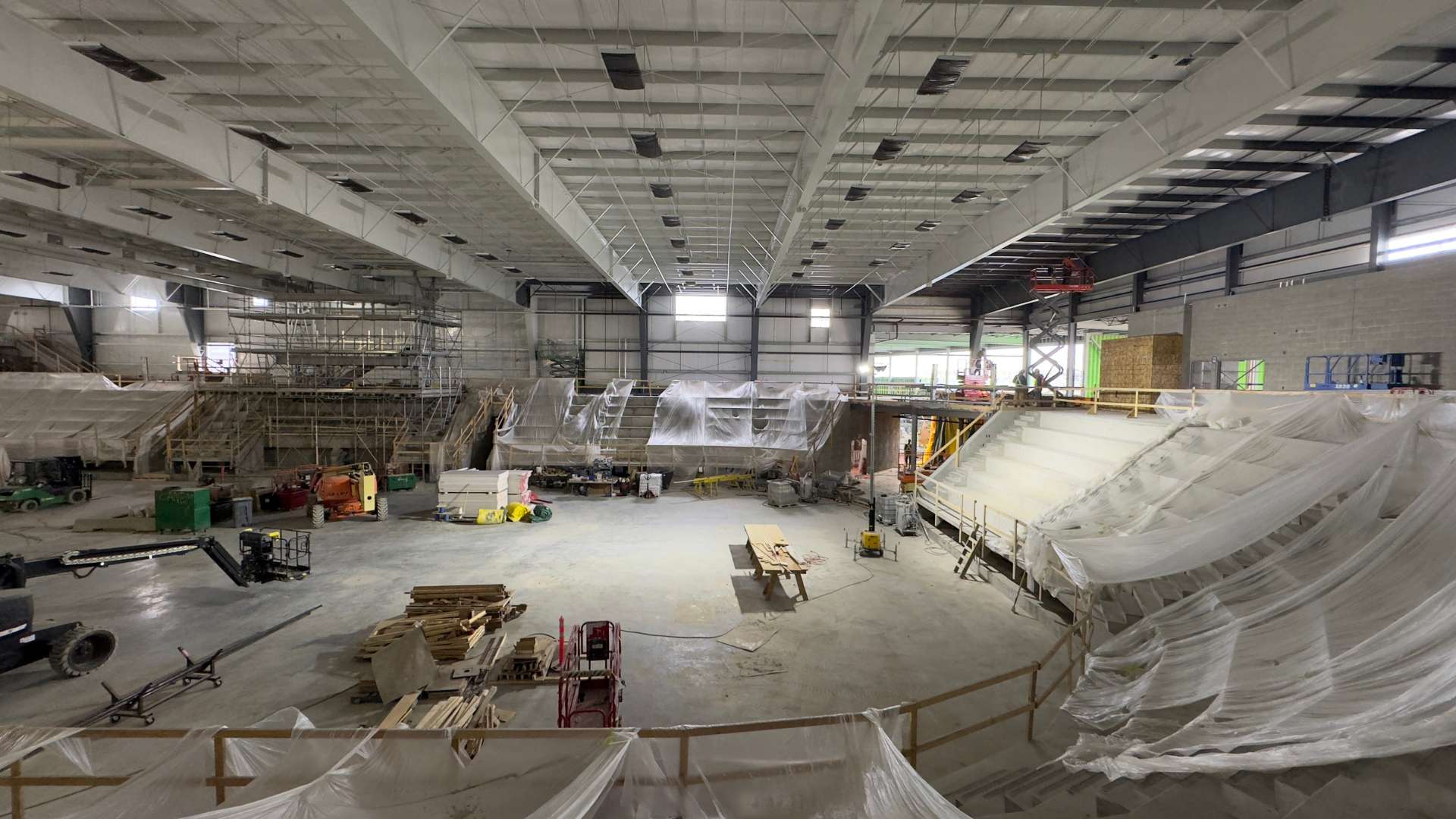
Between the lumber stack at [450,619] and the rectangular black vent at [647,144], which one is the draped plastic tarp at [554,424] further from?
the rectangular black vent at [647,144]

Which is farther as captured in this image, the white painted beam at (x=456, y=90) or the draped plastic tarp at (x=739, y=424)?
the draped plastic tarp at (x=739, y=424)

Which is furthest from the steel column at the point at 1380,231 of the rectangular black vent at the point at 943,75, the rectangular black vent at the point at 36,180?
the rectangular black vent at the point at 36,180

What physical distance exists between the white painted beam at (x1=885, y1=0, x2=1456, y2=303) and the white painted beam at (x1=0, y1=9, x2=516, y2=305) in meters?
16.0

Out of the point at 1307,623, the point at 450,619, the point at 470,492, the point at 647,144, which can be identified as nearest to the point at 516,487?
the point at 470,492

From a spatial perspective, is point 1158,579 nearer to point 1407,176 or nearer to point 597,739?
point 597,739

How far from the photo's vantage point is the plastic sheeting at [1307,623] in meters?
3.65

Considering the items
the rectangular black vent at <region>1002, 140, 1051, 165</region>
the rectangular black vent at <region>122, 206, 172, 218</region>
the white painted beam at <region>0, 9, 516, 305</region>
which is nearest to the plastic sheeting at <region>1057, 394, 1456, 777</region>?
the rectangular black vent at <region>1002, 140, 1051, 165</region>

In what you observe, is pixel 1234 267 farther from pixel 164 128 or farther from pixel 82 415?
pixel 82 415

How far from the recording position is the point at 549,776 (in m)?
3.99

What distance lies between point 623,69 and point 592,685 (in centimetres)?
833

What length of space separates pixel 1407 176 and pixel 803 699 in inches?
573

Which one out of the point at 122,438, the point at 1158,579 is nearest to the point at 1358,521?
the point at 1158,579

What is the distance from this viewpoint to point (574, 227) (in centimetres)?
1445

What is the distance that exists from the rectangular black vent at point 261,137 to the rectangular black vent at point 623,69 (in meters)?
7.44
